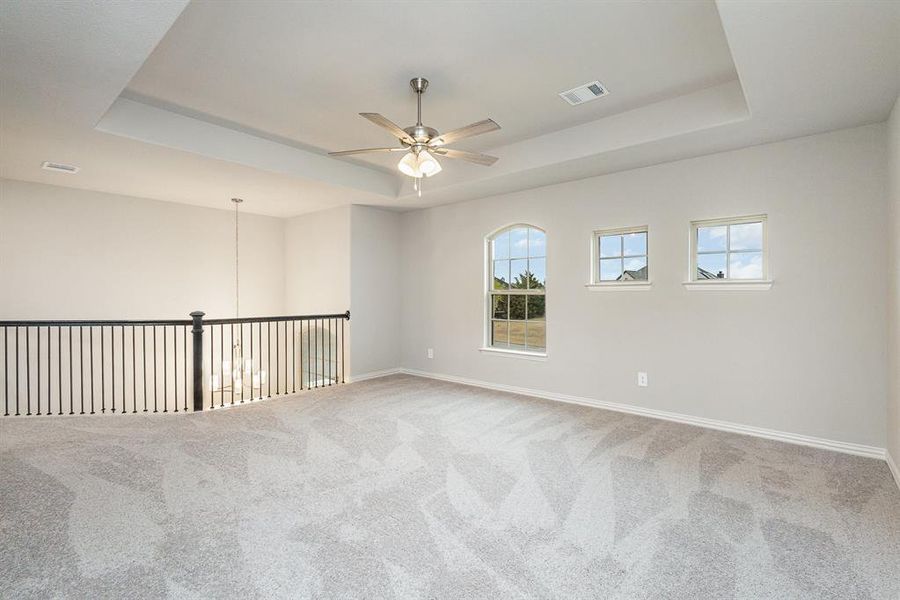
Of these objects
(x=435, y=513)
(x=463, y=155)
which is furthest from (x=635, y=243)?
(x=435, y=513)

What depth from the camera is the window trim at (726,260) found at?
12.3ft

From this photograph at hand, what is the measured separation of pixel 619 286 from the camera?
4.56 meters

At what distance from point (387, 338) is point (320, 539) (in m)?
4.48

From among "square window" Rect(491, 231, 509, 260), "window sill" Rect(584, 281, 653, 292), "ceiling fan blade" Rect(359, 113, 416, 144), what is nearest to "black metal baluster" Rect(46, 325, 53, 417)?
"ceiling fan blade" Rect(359, 113, 416, 144)

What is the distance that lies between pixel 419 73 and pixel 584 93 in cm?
132

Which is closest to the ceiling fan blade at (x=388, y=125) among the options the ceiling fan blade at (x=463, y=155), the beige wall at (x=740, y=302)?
the ceiling fan blade at (x=463, y=155)

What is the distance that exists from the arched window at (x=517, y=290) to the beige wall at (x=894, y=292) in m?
Answer: 2.91

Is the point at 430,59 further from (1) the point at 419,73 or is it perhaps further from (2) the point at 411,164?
(2) the point at 411,164

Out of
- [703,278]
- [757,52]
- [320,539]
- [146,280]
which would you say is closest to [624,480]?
[320,539]

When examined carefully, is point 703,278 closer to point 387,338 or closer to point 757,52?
point 757,52

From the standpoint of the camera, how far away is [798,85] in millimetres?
2711

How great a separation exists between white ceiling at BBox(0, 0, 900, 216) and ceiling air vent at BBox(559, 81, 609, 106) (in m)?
0.11

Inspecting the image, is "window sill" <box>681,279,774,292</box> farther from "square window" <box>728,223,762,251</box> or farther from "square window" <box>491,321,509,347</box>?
"square window" <box>491,321,509,347</box>

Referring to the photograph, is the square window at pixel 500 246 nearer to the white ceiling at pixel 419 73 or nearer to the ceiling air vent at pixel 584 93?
the white ceiling at pixel 419 73
